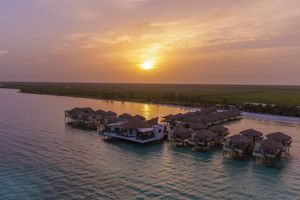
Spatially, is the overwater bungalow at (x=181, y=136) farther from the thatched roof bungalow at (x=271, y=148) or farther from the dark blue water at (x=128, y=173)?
the thatched roof bungalow at (x=271, y=148)

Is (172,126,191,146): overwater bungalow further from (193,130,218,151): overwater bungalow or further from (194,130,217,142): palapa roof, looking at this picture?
(194,130,217,142): palapa roof

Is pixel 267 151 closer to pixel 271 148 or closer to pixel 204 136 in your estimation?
pixel 271 148

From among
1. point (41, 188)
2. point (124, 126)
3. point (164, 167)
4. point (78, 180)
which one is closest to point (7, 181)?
point (41, 188)

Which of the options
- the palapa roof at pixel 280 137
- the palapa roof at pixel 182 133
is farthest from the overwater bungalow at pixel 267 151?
the palapa roof at pixel 182 133

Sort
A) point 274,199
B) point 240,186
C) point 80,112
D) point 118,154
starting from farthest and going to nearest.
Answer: point 80,112 < point 118,154 < point 240,186 < point 274,199

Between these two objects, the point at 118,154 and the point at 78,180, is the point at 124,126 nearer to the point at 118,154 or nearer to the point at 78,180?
the point at 118,154

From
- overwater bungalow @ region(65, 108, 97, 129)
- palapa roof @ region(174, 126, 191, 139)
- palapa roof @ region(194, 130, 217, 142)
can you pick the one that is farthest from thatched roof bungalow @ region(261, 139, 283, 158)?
overwater bungalow @ region(65, 108, 97, 129)
